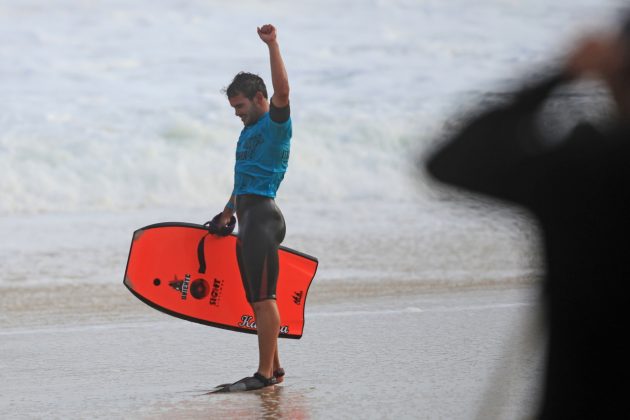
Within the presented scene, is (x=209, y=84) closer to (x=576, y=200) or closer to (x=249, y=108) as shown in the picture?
(x=249, y=108)

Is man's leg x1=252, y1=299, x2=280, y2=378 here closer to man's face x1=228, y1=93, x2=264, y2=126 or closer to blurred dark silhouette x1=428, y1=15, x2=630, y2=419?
man's face x1=228, y1=93, x2=264, y2=126

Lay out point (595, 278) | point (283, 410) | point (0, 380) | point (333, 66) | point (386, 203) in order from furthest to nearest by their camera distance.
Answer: point (333, 66) → point (386, 203) → point (0, 380) → point (283, 410) → point (595, 278)

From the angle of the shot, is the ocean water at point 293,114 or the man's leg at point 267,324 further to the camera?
the ocean water at point 293,114

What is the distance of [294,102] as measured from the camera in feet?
69.1

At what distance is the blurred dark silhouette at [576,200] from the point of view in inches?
81.2

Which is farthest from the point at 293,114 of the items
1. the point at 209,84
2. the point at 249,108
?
the point at 249,108

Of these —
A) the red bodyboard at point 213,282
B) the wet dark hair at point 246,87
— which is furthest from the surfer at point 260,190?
the red bodyboard at point 213,282

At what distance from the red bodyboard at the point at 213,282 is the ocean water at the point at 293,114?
4.09ft

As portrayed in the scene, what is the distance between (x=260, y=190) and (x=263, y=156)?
0.16 metres

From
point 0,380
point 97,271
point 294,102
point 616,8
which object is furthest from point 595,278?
point 294,102

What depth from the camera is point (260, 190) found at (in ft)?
16.5

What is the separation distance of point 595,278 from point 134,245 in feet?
13.4

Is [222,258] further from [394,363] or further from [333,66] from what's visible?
[333,66]

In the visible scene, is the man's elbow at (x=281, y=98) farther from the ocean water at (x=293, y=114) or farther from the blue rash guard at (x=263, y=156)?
the ocean water at (x=293, y=114)
